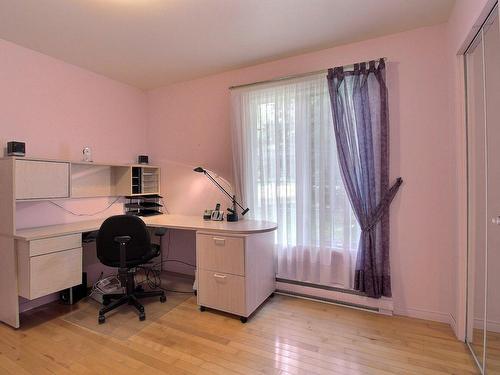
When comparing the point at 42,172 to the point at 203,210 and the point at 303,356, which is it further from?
the point at 303,356

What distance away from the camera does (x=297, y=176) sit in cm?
247

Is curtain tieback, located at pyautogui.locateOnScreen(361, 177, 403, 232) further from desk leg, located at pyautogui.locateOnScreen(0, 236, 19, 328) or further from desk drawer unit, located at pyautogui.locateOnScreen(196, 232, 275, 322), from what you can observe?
desk leg, located at pyautogui.locateOnScreen(0, 236, 19, 328)

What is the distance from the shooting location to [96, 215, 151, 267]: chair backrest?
2160 millimetres

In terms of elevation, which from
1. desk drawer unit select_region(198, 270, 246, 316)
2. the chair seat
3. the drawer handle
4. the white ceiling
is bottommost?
desk drawer unit select_region(198, 270, 246, 316)

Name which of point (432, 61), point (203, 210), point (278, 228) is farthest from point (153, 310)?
point (432, 61)

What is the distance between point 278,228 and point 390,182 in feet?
3.62

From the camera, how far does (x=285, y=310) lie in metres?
2.34

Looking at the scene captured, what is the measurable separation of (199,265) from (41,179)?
154 cm

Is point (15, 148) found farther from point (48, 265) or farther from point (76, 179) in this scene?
point (48, 265)

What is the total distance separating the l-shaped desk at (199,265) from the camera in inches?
79.1

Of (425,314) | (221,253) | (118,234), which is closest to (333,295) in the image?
(425,314)

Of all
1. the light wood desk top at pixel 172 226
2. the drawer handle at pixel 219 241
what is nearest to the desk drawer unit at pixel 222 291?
the drawer handle at pixel 219 241

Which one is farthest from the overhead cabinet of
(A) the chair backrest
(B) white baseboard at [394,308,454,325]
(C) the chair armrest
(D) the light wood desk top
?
(B) white baseboard at [394,308,454,325]

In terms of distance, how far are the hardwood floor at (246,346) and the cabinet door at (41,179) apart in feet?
3.53
